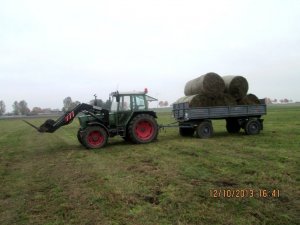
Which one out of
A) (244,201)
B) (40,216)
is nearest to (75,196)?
(40,216)

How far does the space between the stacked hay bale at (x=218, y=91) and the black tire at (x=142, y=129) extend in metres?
1.97

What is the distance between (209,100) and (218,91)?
533 mm

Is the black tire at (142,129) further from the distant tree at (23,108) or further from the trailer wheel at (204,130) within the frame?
the distant tree at (23,108)

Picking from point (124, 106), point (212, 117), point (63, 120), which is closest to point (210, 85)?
point (212, 117)

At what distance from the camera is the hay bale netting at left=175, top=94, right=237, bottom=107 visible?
14398 mm

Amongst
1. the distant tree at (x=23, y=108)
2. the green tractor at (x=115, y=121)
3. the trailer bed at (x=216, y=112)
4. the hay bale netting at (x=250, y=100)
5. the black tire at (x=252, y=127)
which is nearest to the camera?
the green tractor at (x=115, y=121)

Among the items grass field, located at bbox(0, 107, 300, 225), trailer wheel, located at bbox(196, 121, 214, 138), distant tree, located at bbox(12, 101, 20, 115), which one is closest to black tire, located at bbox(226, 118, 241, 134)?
trailer wheel, located at bbox(196, 121, 214, 138)

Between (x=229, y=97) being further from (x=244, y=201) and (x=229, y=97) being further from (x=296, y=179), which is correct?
(x=244, y=201)

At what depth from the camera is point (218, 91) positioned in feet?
47.8

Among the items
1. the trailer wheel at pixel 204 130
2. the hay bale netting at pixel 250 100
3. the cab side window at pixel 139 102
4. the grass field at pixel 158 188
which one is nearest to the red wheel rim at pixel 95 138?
the cab side window at pixel 139 102

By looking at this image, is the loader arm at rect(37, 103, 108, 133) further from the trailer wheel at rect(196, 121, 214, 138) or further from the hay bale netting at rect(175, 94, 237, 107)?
the trailer wheel at rect(196, 121, 214, 138)

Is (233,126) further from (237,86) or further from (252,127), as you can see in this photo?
(237,86)
